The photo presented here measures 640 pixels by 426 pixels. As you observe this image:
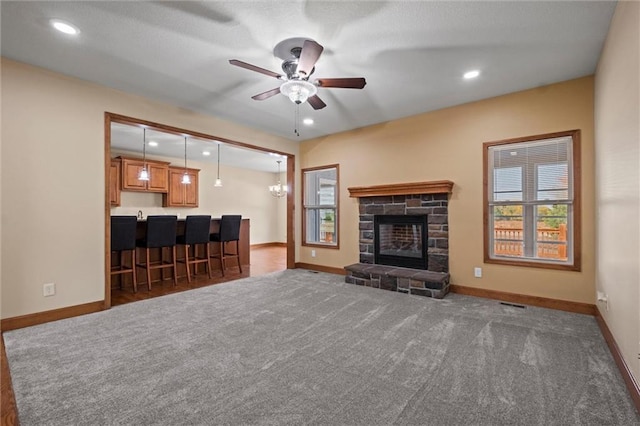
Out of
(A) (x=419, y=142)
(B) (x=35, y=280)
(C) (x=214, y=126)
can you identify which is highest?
(C) (x=214, y=126)

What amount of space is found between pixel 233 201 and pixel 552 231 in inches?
311

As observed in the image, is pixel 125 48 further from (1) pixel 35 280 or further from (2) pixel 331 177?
(2) pixel 331 177

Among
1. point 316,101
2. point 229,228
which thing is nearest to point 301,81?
point 316,101

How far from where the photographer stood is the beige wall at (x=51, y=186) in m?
2.92

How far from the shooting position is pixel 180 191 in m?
7.69

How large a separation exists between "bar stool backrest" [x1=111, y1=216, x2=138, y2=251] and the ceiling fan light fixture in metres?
3.09

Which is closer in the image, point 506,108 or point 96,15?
point 96,15

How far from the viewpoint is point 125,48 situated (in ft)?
8.90

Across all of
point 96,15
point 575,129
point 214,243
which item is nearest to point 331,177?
point 214,243

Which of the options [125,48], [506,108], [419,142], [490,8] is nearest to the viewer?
[490,8]

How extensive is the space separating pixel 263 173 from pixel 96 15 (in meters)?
7.98

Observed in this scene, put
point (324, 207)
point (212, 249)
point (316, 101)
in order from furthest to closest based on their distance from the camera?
point (212, 249)
point (324, 207)
point (316, 101)

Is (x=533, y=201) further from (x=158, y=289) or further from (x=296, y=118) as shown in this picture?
(x=158, y=289)

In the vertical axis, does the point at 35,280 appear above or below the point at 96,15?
below
